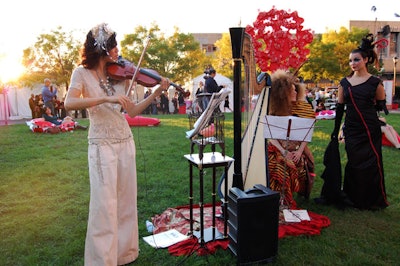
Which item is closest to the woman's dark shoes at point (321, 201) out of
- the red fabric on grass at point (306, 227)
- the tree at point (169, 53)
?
the red fabric on grass at point (306, 227)

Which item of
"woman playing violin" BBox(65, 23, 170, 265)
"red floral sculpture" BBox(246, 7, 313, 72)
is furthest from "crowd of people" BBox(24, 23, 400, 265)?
"red floral sculpture" BBox(246, 7, 313, 72)

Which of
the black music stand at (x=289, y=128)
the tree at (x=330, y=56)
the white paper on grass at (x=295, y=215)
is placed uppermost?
the tree at (x=330, y=56)

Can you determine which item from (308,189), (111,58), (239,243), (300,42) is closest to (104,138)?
(111,58)

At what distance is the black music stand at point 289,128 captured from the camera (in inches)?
153

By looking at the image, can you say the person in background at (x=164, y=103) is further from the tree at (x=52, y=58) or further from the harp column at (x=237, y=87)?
the harp column at (x=237, y=87)

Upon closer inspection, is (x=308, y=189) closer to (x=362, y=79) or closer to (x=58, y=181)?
(x=362, y=79)

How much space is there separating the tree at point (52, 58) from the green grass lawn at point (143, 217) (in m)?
19.9

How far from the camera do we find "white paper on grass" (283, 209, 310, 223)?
162 inches

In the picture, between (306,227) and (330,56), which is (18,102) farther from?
(330,56)

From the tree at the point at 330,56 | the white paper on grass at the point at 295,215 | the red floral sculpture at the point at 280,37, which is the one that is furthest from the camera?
the tree at the point at 330,56

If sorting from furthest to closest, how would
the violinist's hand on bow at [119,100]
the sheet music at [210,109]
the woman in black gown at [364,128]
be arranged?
the woman in black gown at [364,128] → the sheet music at [210,109] → the violinist's hand on bow at [119,100]

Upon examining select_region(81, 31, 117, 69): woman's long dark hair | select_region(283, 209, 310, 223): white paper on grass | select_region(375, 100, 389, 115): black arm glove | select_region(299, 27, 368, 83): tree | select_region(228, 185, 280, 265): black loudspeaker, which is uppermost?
select_region(299, 27, 368, 83): tree

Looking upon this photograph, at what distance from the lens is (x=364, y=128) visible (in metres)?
4.40

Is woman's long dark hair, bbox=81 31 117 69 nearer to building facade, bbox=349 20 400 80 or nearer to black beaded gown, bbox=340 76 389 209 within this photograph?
black beaded gown, bbox=340 76 389 209
